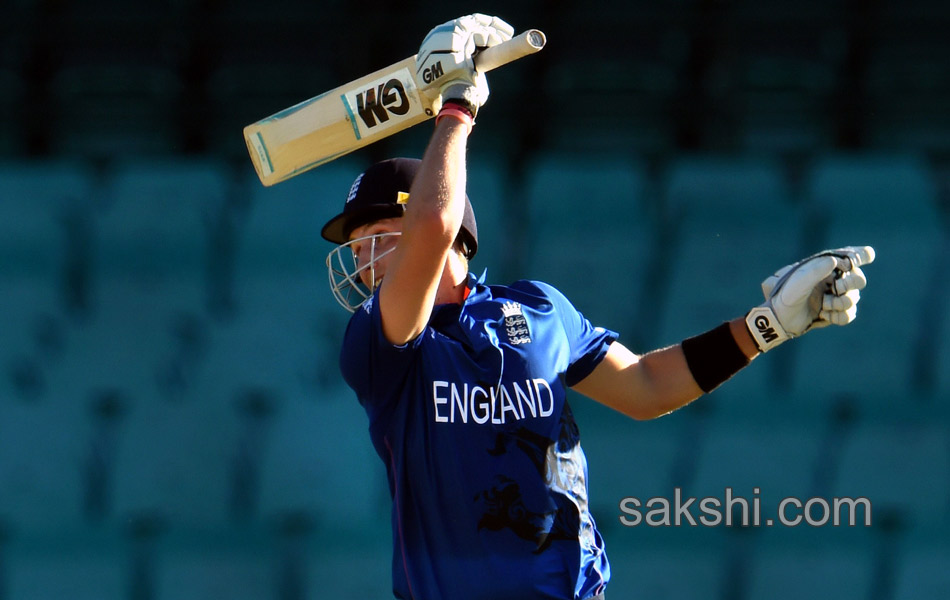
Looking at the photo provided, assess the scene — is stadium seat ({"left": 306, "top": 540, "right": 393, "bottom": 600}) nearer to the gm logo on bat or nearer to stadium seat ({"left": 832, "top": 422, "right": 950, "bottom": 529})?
stadium seat ({"left": 832, "top": 422, "right": 950, "bottom": 529})

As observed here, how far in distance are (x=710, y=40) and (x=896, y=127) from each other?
1.91 feet

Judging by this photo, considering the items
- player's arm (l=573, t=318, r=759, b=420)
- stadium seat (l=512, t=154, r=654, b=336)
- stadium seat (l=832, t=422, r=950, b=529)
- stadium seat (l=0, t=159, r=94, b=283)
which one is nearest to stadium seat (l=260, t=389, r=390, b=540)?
stadium seat (l=512, t=154, r=654, b=336)

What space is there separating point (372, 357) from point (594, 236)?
60.5 inches

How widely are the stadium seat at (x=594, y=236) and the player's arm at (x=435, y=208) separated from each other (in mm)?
1417

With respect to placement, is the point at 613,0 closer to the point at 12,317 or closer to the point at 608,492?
the point at 608,492

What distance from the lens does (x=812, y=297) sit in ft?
6.77

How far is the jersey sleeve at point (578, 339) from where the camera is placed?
2.04 m

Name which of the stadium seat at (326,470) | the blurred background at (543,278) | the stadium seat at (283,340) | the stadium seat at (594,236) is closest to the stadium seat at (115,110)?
the blurred background at (543,278)

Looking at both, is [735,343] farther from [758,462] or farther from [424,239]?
[758,462]

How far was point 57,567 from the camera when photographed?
322 cm

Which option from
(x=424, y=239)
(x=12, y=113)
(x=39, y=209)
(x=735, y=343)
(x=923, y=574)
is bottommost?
(x=923, y=574)

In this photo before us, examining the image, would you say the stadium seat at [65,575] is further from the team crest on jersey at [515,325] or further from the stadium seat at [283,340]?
the team crest on jersey at [515,325]
